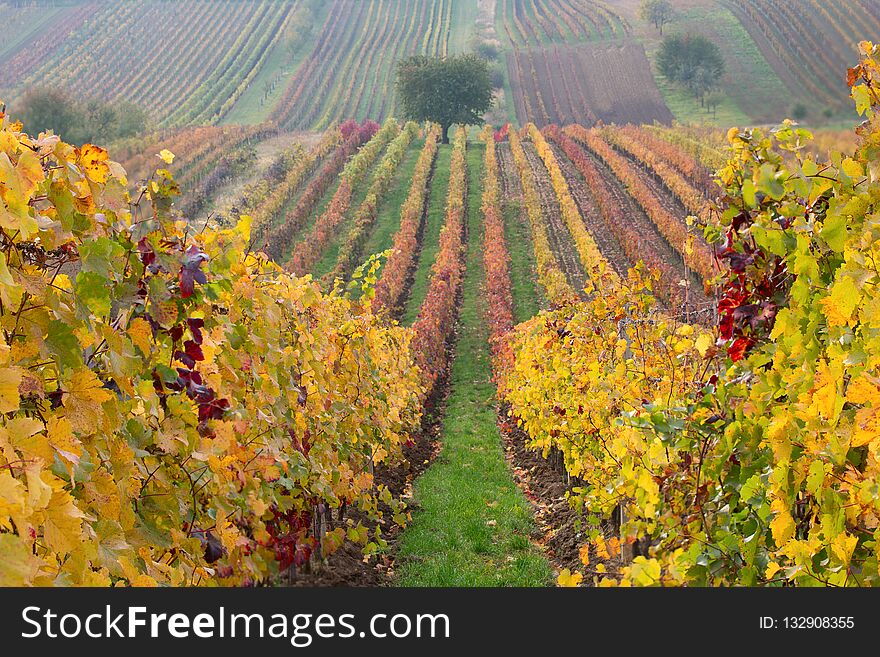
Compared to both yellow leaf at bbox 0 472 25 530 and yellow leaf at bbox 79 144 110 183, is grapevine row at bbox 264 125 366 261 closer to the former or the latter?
yellow leaf at bbox 79 144 110 183

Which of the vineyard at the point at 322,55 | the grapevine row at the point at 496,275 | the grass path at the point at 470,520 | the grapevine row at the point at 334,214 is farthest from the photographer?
the vineyard at the point at 322,55

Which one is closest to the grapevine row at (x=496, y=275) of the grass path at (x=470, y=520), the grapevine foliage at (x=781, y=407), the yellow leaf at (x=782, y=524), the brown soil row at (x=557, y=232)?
the grass path at (x=470, y=520)

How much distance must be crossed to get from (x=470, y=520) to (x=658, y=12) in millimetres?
63412

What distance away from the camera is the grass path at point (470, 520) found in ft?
23.4

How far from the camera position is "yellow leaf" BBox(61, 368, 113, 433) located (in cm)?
262

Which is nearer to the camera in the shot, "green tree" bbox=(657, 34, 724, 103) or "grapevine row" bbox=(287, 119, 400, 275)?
Result: "grapevine row" bbox=(287, 119, 400, 275)

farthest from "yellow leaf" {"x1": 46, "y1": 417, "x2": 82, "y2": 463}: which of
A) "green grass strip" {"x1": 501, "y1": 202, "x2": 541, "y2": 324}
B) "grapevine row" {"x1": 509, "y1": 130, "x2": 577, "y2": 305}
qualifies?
"green grass strip" {"x1": 501, "y1": 202, "x2": 541, "y2": 324}

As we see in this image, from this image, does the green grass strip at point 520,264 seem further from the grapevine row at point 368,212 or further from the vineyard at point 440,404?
the grapevine row at point 368,212

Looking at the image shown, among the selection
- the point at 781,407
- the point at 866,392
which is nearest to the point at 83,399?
the point at 866,392

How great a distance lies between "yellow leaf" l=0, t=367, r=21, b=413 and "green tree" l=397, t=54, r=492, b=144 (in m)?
59.5

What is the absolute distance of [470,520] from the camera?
8750 millimetres

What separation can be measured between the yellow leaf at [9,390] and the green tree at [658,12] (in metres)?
62.7

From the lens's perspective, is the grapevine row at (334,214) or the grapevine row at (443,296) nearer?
the grapevine row at (443,296)

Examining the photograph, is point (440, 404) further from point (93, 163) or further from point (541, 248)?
point (93, 163)
